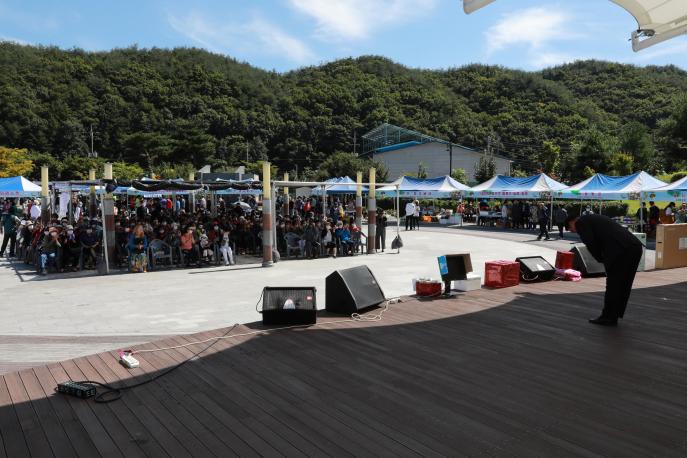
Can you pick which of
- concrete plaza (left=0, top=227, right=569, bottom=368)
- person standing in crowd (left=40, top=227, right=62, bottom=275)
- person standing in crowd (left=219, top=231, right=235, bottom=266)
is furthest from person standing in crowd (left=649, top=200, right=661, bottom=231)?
person standing in crowd (left=40, top=227, right=62, bottom=275)

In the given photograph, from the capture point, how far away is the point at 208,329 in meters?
7.10

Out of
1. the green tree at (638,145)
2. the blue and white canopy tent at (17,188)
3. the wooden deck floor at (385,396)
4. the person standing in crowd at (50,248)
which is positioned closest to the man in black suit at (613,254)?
the wooden deck floor at (385,396)

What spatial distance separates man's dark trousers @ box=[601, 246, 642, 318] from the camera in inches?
243

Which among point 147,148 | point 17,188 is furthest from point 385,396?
point 147,148

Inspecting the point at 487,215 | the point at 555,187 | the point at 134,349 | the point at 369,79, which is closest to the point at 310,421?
the point at 134,349

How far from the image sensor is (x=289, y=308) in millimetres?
6594

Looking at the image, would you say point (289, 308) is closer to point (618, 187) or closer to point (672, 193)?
point (672, 193)

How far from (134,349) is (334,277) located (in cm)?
279

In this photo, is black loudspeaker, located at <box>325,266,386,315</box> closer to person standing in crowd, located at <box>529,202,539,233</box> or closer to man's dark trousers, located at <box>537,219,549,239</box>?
man's dark trousers, located at <box>537,219,549,239</box>

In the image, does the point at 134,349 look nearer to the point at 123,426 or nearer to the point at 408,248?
the point at 123,426

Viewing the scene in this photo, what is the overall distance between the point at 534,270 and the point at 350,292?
437 cm

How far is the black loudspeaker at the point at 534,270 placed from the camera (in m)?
9.68

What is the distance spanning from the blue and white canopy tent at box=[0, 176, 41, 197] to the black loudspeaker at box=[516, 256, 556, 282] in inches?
686

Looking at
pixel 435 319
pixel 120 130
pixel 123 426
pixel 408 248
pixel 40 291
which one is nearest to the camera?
pixel 123 426
